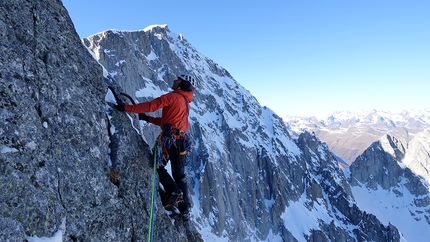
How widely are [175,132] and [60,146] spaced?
3113 mm

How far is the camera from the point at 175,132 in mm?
8266

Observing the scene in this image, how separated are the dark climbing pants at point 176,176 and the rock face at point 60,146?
1.74 feet

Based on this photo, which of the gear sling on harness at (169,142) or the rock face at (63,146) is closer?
A: the rock face at (63,146)

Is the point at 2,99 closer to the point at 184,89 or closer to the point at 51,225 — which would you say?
the point at 51,225

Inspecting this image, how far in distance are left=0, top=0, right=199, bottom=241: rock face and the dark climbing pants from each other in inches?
20.9

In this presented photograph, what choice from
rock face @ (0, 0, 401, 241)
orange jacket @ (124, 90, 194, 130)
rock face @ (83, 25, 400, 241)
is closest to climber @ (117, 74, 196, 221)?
orange jacket @ (124, 90, 194, 130)

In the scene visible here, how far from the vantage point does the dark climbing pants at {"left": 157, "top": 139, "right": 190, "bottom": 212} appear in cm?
836

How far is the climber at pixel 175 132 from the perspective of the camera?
8.12m

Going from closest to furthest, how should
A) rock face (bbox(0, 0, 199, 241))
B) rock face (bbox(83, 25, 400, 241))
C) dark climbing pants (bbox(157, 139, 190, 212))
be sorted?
1. rock face (bbox(0, 0, 199, 241))
2. dark climbing pants (bbox(157, 139, 190, 212))
3. rock face (bbox(83, 25, 400, 241))

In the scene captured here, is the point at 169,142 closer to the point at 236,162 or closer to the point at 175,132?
the point at 175,132

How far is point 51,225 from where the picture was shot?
5.07 m

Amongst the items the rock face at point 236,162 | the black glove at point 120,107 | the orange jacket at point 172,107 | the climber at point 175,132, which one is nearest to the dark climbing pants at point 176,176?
the climber at point 175,132

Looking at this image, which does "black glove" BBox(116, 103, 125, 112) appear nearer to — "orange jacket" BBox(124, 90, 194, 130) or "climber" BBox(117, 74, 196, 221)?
"climber" BBox(117, 74, 196, 221)

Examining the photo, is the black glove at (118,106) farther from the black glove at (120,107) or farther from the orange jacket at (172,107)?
the orange jacket at (172,107)
